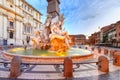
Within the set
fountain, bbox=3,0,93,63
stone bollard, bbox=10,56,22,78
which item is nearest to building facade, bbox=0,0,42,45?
fountain, bbox=3,0,93,63

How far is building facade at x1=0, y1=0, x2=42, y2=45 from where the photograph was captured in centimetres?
3955

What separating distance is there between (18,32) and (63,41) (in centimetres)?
3616

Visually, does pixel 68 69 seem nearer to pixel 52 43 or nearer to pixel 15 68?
pixel 15 68

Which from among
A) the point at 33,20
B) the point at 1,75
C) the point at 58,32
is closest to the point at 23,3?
the point at 33,20

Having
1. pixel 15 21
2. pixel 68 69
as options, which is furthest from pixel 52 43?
pixel 15 21

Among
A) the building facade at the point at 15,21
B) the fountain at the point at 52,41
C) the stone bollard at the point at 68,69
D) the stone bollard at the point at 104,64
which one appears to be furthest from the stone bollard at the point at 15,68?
the building facade at the point at 15,21

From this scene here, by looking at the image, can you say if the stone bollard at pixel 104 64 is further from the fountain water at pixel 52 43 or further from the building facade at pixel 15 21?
the building facade at pixel 15 21

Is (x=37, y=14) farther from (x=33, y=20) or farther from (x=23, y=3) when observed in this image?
(x=23, y=3)

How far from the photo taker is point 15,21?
4600cm

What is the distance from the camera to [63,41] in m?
14.8

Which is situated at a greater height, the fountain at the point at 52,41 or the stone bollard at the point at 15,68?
the fountain at the point at 52,41

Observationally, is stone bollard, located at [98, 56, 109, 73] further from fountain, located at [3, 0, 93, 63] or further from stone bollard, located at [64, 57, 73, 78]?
fountain, located at [3, 0, 93, 63]

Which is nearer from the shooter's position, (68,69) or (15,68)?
(15,68)

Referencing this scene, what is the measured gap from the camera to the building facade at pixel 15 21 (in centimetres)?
3955
